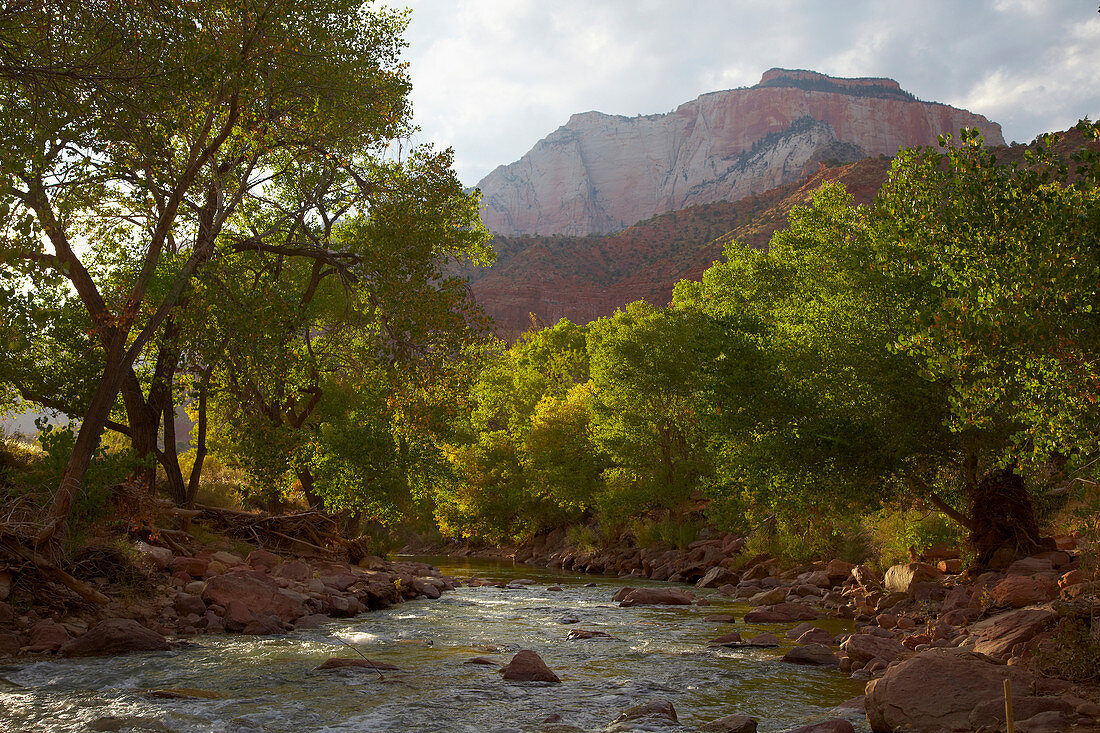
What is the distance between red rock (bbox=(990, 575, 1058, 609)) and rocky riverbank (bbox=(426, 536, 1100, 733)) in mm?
20

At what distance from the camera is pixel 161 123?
10.9 m

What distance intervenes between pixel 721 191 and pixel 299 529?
18501cm

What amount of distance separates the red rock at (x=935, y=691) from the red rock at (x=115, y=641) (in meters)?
9.79

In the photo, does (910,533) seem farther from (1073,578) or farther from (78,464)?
(78,464)

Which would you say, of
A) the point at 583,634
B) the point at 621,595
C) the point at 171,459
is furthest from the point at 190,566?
the point at 621,595

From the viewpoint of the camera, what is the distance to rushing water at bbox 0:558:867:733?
771 cm

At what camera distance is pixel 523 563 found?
44.1 m

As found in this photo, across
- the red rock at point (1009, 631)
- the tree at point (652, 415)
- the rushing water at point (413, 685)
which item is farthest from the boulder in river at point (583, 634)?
the tree at point (652, 415)

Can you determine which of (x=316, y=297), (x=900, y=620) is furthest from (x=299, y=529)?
(x=900, y=620)

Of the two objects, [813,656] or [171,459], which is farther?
[171,459]

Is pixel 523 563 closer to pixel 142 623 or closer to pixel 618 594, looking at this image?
pixel 618 594

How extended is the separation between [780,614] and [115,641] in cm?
1245

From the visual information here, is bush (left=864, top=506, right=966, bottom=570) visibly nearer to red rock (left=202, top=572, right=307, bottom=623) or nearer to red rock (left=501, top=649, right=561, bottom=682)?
red rock (left=501, top=649, right=561, bottom=682)

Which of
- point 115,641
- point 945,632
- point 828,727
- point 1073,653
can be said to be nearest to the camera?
point 828,727
